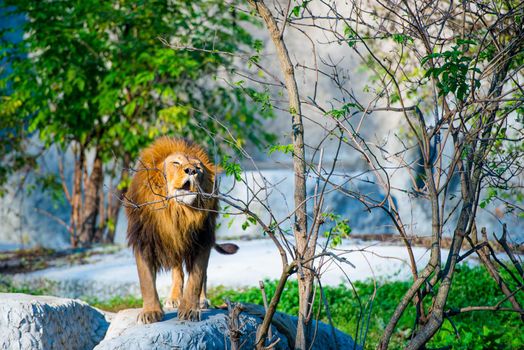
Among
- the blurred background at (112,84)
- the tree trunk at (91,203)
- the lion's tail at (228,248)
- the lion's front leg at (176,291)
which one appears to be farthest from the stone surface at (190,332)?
the tree trunk at (91,203)

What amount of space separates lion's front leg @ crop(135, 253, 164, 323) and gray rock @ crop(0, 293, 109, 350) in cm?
91

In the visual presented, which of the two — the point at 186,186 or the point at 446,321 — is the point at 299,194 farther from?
the point at 446,321

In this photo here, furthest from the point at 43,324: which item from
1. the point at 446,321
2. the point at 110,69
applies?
the point at 110,69

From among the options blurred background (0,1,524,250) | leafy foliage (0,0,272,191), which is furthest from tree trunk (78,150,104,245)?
leafy foliage (0,0,272,191)

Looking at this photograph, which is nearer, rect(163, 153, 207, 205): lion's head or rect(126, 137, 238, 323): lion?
rect(163, 153, 207, 205): lion's head

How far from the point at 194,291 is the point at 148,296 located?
0.28 metres

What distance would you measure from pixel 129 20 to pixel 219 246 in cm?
561

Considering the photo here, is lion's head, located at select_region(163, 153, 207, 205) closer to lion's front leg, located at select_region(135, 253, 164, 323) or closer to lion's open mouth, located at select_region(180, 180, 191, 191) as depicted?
lion's open mouth, located at select_region(180, 180, 191, 191)

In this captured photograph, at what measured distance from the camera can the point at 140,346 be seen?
14.0 ft

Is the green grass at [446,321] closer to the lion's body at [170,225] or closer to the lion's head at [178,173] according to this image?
the lion's body at [170,225]

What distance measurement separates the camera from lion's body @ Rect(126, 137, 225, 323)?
15.9 feet

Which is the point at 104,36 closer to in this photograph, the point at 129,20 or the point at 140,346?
the point at 129,20

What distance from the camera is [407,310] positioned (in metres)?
7.12

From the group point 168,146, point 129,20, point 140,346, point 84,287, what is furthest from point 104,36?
point 140,346
